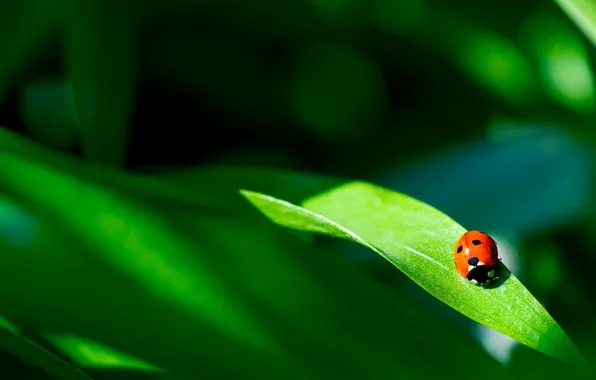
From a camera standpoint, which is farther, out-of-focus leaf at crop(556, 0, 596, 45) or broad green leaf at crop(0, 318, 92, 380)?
out-of-focus leaf at crop(556, 0, 596, 45)

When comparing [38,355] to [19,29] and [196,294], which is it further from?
[19,29]

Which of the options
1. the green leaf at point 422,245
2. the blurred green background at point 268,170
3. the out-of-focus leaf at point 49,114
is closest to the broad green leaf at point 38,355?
the blurred green background at point 268,170

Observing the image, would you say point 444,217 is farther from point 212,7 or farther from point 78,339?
point 212,7

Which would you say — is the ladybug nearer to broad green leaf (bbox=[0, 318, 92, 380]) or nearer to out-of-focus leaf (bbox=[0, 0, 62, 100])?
broad green leaf (bbox=[0, 318, 92, 380])

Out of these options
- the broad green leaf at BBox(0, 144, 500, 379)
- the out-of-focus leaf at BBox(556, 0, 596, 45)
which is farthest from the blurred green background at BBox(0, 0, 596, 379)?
the out-of-focus leaf at BBox(556, 0, 596, 45)

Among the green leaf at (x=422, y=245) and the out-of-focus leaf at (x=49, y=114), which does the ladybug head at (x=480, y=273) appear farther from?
the out-of-focus leaf at (x=49, y=114)

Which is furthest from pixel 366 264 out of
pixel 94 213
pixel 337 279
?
pixel 94 213

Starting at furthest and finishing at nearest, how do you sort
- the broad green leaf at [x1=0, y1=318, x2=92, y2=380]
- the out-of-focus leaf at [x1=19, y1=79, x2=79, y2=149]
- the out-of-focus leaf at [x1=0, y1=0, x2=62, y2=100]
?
the out-of-focus leaf at [x1=19, y1=79, x2=79, y2=149] → the out-of-focus leaf at [x1=0, y1=0, x2=62, y2=100] → the broad green leaf at [x1=0, y1=318, x2=92, y2=380]

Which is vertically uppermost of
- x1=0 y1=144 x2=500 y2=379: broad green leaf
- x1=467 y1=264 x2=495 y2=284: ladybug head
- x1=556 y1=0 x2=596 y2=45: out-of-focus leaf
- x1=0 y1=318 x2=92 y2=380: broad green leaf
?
x1=556 y1=0 x2=596 y2=45: out-of-focus leaf
